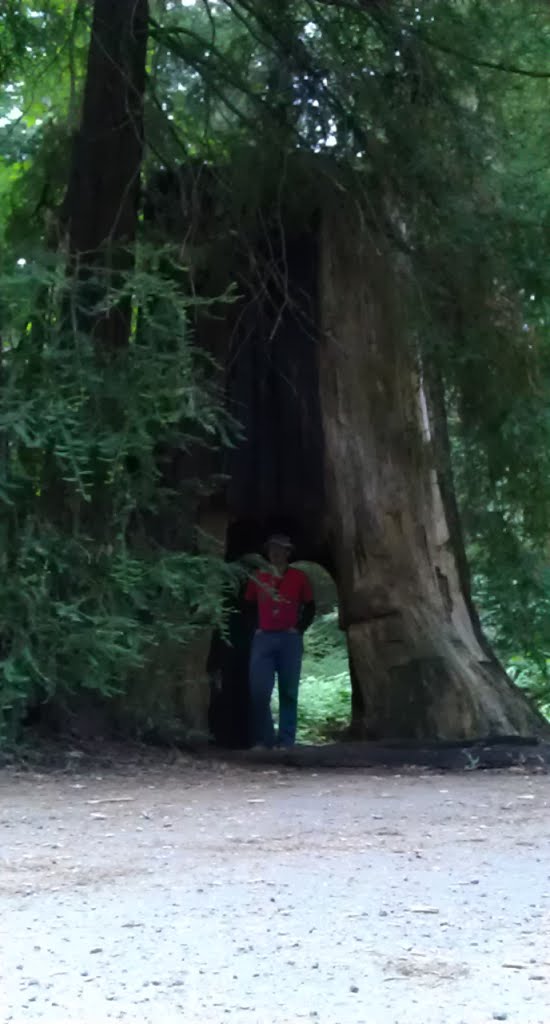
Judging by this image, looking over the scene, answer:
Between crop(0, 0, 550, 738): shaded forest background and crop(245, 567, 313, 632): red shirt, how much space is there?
994 millimetres

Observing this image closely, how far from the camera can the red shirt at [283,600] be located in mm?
12320

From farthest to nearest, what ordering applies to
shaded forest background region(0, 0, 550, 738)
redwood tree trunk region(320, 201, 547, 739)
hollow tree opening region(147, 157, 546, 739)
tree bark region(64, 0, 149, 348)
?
1. redwood tree trunk region(320, 201, 547, 739)
2. hollow tree opening region(147, 157, 546, 739)
3. tree bark region(64, 0, 149, 348)
4. shaded forest background region(0, 0, 550, 738)

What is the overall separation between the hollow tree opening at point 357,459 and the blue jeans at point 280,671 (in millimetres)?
797

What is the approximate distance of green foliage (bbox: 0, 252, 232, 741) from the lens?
8.99 m

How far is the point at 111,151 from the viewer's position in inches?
407

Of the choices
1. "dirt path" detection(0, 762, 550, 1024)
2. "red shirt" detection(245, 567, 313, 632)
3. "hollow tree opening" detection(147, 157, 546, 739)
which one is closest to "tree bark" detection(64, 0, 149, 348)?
"hollow tree opening" detection(147, 157, 546, 739)

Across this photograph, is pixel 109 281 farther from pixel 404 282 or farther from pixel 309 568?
pixel 309 568

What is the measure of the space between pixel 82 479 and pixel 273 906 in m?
4.67

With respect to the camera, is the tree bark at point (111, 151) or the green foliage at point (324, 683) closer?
the tree bark at point (111, 151)

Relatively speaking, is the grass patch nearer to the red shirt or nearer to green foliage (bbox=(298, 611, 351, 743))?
green foliage (bbox=(298, 611, 351, 743))

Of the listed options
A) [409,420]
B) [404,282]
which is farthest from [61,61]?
[409,420]

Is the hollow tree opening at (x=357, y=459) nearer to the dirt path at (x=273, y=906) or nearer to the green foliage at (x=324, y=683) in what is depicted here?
the dirt path at (x=273, y=906)

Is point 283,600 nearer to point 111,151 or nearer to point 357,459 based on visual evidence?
point 357,459

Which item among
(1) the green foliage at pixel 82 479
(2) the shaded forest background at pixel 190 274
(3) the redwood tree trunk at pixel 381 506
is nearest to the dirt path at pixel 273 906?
(1) the green foliage at pixel 82 479
